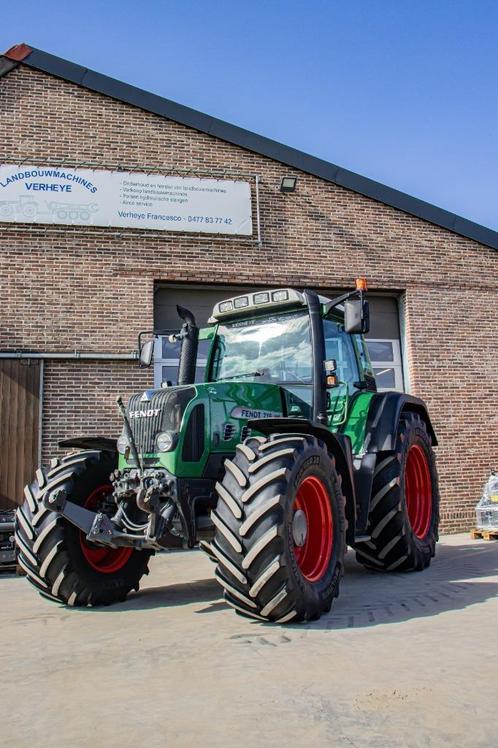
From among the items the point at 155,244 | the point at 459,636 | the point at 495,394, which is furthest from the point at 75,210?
the point at 459,636

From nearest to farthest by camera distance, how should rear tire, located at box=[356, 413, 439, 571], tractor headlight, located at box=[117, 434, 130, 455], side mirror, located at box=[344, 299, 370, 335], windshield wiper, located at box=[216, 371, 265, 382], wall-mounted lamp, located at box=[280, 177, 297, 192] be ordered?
tractor headlight, located at box=[117, 434, 130, 455], side mirror, located at box=[344, 299, 370, 335], windshield wiper, located at box=[216, 371, 265, 382], rear tire, located at box=[356, 413, 439, 571], wall-mounted lamp, located at box=[280, 177, 297, 192]

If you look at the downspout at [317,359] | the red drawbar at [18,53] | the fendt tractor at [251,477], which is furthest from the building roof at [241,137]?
the downspout at [317,359]

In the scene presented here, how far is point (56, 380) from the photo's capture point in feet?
35.0

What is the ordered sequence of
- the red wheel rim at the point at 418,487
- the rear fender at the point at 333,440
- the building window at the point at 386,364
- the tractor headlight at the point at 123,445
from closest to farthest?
the rear fender at the point at 333,440, the tractor headlight at the point at 123,445, the red wheel rim at the point at 418,487, the building window at the point at 386,364

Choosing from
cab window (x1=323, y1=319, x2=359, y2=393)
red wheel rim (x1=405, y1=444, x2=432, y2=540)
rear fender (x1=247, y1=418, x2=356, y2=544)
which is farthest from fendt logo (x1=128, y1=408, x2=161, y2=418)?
red wheel rim (x1=405, y1=444, x2=432, y2=540)

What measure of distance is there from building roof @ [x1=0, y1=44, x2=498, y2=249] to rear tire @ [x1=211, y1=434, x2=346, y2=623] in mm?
8350

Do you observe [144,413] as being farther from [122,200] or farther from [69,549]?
[122,200]

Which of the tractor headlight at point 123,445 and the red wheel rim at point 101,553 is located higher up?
the tractor headlight at point 123,445

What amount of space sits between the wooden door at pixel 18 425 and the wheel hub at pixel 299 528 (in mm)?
6519

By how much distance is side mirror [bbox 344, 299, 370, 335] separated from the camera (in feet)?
18.7

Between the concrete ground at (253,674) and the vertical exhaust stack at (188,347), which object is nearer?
the concrete ground at (253,674)

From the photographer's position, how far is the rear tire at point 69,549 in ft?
17.4

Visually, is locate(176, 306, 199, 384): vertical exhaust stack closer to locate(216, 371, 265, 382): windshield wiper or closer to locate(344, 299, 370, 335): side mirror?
locate(216, 371, 265, 382): windshield wiper

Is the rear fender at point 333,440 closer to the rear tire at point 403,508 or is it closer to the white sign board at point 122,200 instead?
the rear tire at point 403,508
